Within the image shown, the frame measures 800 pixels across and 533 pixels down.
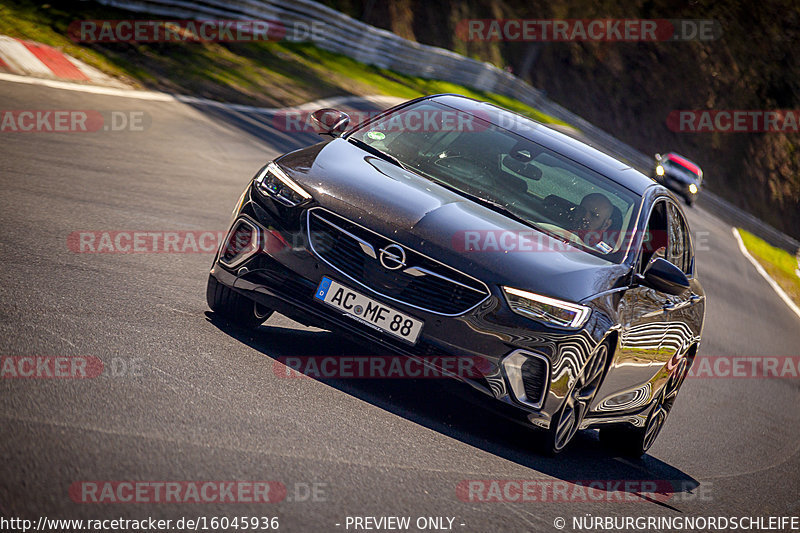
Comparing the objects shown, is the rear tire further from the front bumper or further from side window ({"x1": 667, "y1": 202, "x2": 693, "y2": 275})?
side window ({"x1": 667, "y1": 202, "x2": 693, "y2": 275})

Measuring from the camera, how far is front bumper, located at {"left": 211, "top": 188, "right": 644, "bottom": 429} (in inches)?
205

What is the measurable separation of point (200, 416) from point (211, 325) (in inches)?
61.6

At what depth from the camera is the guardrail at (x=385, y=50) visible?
21219mm

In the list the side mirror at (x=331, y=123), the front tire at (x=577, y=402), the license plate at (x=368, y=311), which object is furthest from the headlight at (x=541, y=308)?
the side mirror at (x=331, y=123)

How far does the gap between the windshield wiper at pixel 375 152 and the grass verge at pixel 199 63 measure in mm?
9099

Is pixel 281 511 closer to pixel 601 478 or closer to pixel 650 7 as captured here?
pixel 601 478

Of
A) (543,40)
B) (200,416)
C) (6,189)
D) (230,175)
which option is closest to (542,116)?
(543,40)

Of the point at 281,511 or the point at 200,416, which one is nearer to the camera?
the point at 281,511

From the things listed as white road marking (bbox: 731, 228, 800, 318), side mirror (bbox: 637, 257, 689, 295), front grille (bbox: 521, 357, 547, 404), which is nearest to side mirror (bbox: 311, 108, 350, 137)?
side mirror (bbox: 637, 257, 689, 295)

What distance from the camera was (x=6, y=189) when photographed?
8203 millimetres

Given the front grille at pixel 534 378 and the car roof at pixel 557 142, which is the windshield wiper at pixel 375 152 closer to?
the car roof at pixel 557 142

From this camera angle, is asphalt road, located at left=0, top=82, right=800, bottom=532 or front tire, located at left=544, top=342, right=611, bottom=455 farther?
front tire, located at left=544, top=342, right=611, bottom=455

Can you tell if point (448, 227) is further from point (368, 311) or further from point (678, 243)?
point (678, 243)

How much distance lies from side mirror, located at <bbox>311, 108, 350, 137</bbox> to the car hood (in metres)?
0.83
